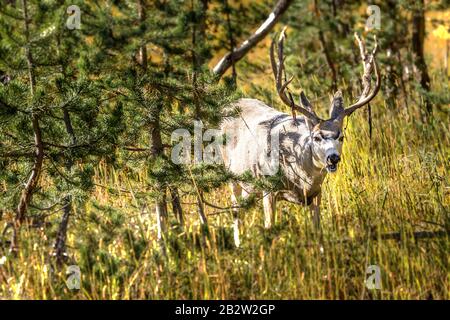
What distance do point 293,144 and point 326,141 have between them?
21.1 inches

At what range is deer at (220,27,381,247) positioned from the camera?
7.19m

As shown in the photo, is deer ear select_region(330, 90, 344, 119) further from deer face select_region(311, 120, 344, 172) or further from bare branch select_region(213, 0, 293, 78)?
bare branch select_region(213, 0, 293, 78)

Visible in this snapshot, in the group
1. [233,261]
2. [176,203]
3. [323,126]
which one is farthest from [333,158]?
[233,261]

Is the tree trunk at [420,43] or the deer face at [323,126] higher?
the tree trunk at [420,43]

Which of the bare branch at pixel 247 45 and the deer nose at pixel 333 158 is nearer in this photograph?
the deer nose at pixel 333 158

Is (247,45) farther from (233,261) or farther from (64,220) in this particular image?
(233,261)

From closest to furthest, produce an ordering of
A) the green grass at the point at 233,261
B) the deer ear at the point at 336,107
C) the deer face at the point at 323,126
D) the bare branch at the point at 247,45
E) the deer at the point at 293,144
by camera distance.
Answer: the green grass at the point at 233,261
the deer face at the point at 323,126
the deer at the point at 293,144
the deer ear at the point at 336,107
the bare branch at the point at 247,45

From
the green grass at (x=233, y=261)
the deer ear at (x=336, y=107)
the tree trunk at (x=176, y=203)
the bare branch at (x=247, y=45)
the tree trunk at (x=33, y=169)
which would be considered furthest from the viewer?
the bare branch at (x=247, y=45)

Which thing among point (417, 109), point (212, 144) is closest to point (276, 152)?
point (212, 144)

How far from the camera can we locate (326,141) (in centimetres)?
715

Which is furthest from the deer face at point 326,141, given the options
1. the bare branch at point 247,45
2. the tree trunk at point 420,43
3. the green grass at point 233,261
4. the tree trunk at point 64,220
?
the tree trunk at point 420,43

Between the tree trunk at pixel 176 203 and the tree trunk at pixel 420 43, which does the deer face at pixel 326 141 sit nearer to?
the tree trunk at pixel 176 203

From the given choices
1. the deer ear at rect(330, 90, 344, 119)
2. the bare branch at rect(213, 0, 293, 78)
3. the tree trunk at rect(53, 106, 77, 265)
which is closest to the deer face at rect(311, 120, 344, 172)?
the deer ear at rect(330, 90, 344, 119)

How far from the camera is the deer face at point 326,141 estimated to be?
7.03m
